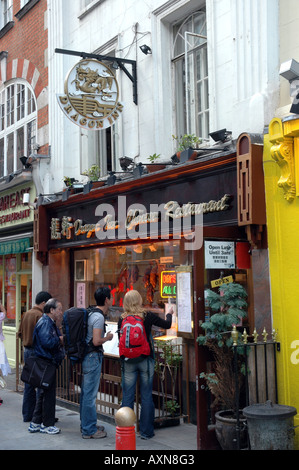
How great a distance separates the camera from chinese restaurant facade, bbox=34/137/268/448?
741 centimetres

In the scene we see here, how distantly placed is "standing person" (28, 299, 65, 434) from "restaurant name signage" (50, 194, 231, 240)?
7.67ft

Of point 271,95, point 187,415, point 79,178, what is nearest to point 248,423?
point 187,415

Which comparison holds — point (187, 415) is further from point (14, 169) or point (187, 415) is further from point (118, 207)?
point (14, 169)

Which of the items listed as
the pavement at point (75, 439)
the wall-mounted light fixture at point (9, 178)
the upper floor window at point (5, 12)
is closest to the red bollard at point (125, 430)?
the pavement at point (75, 439)

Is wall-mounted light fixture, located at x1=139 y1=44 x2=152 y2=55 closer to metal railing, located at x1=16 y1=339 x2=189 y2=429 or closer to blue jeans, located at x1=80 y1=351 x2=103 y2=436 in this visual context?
metal railing, located at x1=16 y1=339 x2=189 y2=429

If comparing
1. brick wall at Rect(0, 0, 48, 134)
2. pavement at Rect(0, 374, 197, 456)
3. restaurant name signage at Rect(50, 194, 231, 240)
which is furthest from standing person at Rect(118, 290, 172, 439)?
brick wall at Rect(0, 0, 48, 134)

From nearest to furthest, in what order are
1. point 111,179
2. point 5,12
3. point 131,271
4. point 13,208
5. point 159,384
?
point 159,384 → point 111,179 → point 131,271 → point 13,208 → point 5,12

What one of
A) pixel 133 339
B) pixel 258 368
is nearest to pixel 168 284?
pixel 133 339

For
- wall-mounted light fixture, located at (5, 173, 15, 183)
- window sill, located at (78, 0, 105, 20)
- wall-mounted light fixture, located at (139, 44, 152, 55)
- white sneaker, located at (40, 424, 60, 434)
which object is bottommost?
white sneaker, located at (40, 424, 60, 434)

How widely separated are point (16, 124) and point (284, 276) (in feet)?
35.1

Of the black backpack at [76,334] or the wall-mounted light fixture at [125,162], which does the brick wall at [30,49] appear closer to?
the wall-mounted light fixture at [125,162]

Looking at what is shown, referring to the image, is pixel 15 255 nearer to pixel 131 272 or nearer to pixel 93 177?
pixel 93 177

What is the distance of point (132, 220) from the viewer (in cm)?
1024

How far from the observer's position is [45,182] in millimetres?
13484
